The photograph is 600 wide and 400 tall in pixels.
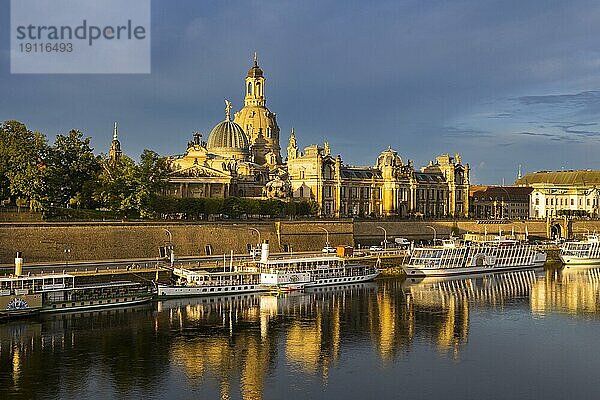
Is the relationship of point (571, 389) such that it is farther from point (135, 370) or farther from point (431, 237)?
point (431, 237)

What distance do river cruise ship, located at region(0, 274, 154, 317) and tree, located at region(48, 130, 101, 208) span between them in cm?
1685

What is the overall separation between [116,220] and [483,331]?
3097 centimetres

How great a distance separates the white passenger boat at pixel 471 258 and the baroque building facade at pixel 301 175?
26759 millimetres

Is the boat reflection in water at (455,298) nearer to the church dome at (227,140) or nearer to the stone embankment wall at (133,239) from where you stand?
the stone embankment wall at (133,239)

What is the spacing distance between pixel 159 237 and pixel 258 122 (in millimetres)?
62380

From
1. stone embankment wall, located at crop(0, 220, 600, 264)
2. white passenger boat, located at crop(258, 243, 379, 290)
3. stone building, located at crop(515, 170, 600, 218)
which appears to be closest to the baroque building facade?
stone embankment wall, located at crop(0, 220, 600, 264)

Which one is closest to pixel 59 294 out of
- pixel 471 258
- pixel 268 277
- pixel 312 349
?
pixel 268 277

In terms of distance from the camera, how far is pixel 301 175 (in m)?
101

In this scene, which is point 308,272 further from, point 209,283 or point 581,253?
point 581,253

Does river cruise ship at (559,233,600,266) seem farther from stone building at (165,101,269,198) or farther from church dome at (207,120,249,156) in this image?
church dome at (207,120,249,156)

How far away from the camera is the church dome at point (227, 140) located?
107 m

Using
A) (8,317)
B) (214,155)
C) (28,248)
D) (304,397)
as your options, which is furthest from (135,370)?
(214,155)

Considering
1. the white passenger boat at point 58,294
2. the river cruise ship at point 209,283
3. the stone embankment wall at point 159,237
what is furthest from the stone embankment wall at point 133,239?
the river cruise ship at point 209,283

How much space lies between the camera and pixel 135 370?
33.0 m
